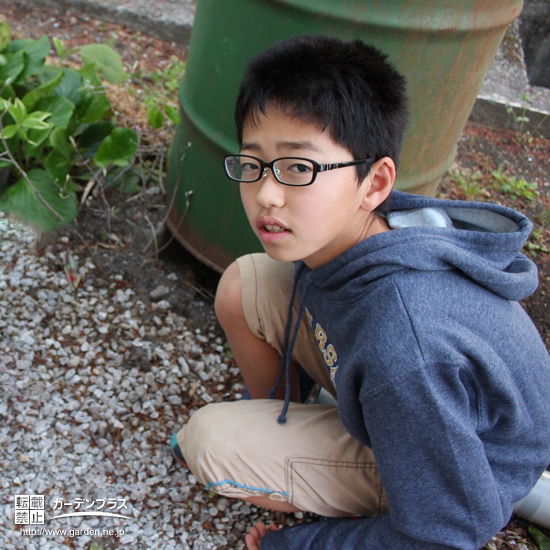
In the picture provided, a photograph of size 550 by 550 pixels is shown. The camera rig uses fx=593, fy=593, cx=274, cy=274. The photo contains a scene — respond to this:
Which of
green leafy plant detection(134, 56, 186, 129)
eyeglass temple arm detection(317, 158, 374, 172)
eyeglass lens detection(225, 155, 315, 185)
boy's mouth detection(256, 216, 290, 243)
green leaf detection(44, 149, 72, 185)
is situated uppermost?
eyeglass temple arm detection(317, 158, 374, 172)

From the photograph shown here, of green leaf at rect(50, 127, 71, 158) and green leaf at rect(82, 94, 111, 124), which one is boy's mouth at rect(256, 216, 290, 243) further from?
green leaf at rect(82, 94, 111, 124)

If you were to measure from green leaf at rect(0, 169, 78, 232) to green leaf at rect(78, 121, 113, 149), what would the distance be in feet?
0.70

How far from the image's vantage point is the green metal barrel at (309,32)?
1.46m

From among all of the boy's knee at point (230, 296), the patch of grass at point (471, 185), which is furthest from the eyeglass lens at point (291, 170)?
the patch of grass at point (471, 185)

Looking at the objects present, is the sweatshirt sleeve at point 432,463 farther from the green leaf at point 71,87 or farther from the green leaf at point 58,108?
the green leaf at point 71,87

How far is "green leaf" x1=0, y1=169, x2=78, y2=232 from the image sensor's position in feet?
6.49

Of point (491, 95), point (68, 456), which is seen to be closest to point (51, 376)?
point (68, 456)

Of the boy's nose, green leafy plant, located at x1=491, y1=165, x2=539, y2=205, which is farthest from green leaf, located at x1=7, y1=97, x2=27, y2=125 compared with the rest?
green leafy plant, located at x1=491, y1=165, x2=539, y2=205

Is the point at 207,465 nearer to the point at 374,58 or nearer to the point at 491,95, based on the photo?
the point at 374,58

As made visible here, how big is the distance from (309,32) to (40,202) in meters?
1.09

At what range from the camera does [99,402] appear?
170 cm

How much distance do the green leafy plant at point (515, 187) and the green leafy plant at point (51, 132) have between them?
171 cm

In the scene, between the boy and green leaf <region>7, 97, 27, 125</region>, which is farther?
green leaf <region>7, 97, 27, 125</region>

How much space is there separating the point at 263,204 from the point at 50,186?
1.20 meters
